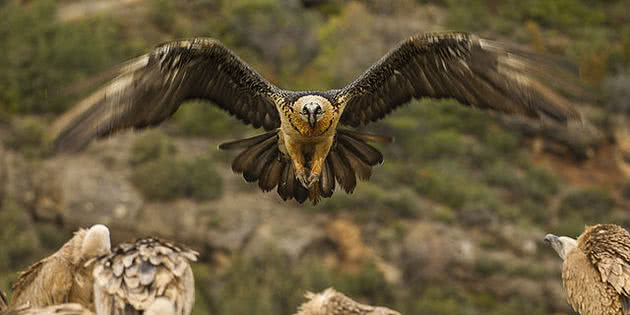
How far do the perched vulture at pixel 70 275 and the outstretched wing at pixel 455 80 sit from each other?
2.80 metres

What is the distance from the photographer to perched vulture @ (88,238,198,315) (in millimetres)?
3967

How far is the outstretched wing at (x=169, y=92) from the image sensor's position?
6.00m

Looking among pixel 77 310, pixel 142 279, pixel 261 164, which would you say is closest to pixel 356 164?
pixel 261 164

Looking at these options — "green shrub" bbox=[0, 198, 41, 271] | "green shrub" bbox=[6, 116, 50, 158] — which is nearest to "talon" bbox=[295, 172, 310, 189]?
"green shrub" bbox=[0, 198, 41, 271]

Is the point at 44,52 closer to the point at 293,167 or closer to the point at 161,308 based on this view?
the point at 293,167

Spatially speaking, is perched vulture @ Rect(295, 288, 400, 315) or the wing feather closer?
the wing feather

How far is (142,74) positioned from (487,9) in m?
26.4

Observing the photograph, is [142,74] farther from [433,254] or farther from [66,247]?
[433,254]

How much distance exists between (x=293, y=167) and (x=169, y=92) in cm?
141

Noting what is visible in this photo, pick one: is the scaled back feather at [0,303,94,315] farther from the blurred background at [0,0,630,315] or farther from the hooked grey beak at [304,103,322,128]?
the blurred background at [0,0,630,315]

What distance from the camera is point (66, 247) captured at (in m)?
5.34

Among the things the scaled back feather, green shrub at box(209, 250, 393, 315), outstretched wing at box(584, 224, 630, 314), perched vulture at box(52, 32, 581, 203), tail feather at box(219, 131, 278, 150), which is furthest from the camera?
green shrub at box(209, 250, 393, 315)

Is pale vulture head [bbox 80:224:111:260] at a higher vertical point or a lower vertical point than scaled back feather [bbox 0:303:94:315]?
higher

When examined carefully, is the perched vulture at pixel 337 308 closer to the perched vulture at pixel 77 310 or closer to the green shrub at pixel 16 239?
the perched vulture at pixel 77 310
